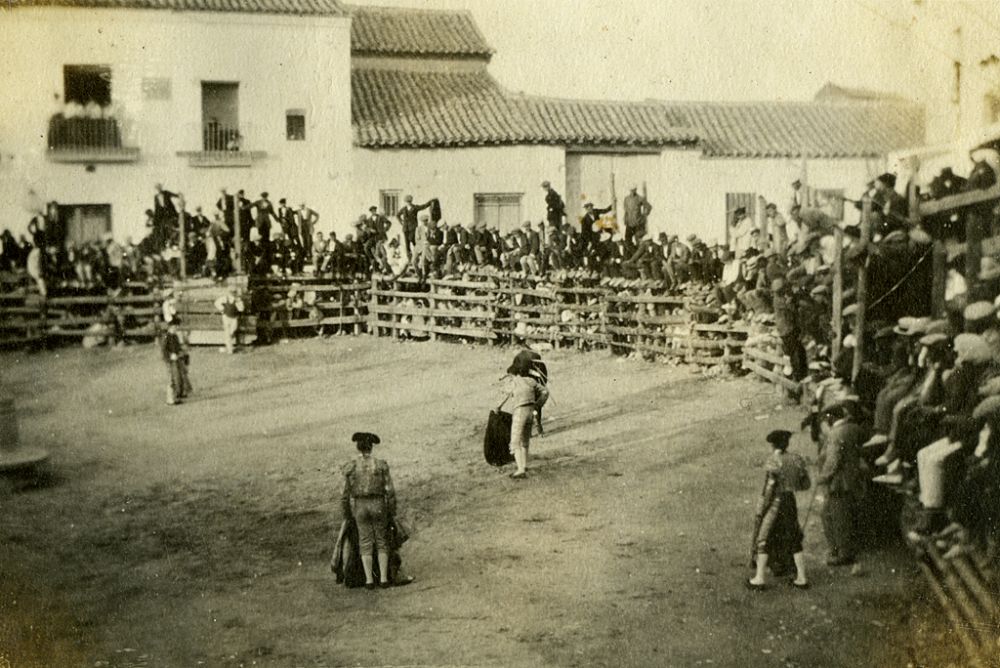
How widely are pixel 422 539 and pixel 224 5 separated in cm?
323

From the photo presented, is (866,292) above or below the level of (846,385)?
above

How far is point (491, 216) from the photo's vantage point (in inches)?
501

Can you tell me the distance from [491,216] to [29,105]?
25.6ft

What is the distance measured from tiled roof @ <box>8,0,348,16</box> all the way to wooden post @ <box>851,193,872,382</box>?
3256mm

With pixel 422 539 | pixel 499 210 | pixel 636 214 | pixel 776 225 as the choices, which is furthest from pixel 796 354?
pixel 499 210

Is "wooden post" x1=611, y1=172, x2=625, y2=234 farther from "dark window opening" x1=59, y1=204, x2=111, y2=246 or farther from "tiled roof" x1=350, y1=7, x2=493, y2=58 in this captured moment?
"dark window opening" x1=59, y1=204, x2=111, y2=246

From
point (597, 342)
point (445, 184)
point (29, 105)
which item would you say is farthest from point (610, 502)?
point (445, 184)

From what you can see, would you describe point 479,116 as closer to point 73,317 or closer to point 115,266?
point 115,266

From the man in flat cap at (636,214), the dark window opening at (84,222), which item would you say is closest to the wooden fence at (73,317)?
the dark window opening at (84,222)

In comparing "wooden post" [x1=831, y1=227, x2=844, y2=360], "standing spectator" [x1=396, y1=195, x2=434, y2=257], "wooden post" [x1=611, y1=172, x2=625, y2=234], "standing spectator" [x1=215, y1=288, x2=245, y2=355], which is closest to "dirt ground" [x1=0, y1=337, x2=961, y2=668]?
"wooden post" [x1=831, y1=227, x2=844, y2=360]

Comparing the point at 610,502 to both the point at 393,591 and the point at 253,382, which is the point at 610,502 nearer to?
the point at 393,591

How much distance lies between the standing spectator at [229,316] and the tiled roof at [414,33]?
2.28 m

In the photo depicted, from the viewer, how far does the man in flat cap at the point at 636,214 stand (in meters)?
10.9

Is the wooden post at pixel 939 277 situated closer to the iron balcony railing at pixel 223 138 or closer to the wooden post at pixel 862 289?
the wooden post at pixel 862 289
